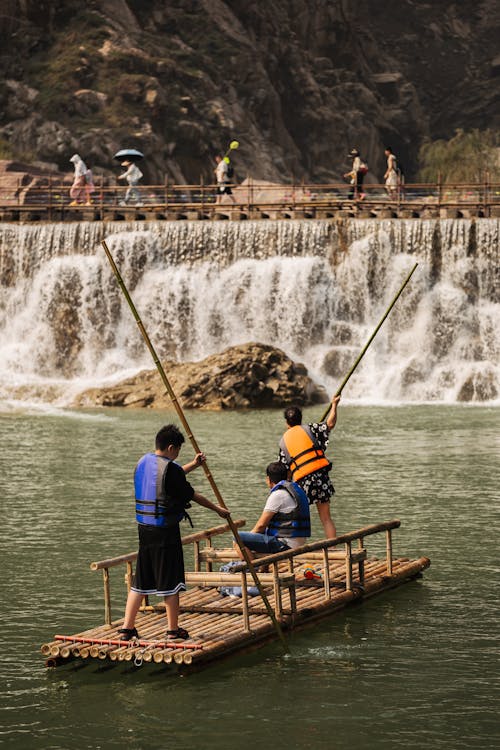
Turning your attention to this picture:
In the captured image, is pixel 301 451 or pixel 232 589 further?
pixel 301 451

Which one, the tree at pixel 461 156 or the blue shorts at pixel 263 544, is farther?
the tree at pixel 461 156

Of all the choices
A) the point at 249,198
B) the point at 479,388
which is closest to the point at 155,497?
the point at 479,388

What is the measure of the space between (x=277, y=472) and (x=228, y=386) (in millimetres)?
23403

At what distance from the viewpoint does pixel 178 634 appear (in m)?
12.2

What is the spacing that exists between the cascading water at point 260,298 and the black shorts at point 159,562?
2883 centimetres

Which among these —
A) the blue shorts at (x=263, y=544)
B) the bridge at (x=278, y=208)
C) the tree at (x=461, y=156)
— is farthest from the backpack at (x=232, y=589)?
the tree at (x=461, y=156)

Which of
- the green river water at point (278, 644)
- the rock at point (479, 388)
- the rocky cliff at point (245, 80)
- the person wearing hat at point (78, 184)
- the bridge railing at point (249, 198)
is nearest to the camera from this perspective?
the green river water at point (278, 644)

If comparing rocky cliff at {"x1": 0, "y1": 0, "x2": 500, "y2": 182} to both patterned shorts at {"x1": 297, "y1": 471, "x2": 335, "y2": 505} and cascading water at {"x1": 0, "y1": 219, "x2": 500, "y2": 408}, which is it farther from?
patterned shorts at {"x1": 297, "y1": 471, "x2": 335, "y2": 505}

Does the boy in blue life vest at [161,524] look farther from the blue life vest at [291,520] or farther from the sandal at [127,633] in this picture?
the blue life vest at [291,520]

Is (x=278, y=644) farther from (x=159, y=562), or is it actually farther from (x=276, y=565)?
(x=159, y=562)

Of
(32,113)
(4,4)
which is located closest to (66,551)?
(32,113)

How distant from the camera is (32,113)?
74.2 meters

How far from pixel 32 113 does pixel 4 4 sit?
24.2ft

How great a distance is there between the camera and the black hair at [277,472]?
1411cm
